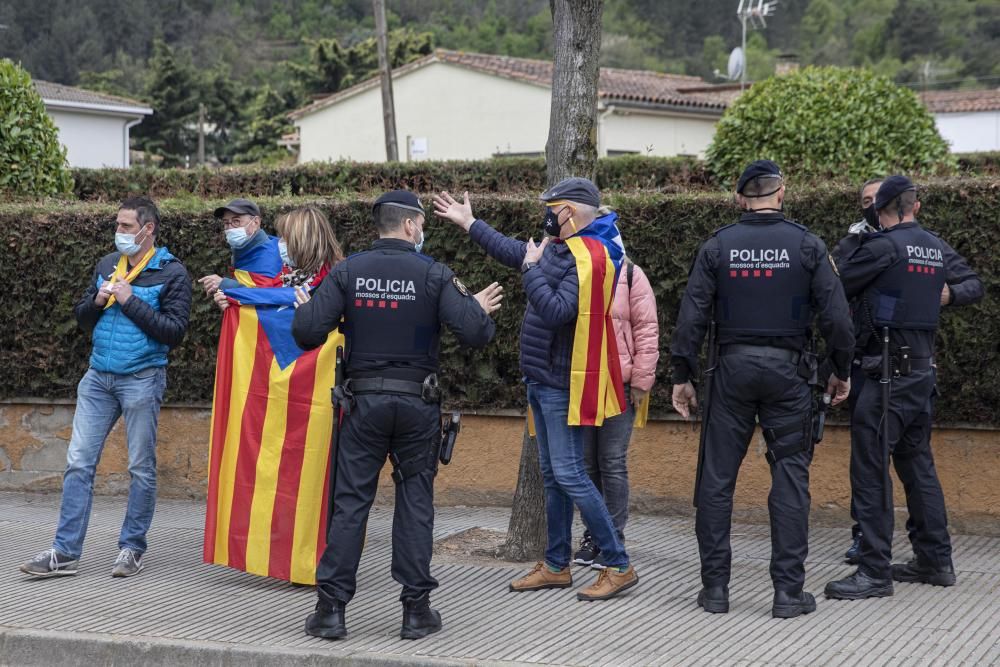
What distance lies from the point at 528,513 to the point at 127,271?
2622 millimetres

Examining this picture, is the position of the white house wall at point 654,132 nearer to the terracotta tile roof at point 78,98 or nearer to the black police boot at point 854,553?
the terracotta tile roof at point 78,98

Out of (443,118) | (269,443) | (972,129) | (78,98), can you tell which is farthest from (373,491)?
(972,129)

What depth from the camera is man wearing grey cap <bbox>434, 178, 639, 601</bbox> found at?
590 cm

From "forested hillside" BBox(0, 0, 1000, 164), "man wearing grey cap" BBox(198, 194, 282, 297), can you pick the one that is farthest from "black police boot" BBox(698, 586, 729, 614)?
"forested hillside" BBox(0, 0, 1000, 164)

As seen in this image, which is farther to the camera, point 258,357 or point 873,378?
point 258,357

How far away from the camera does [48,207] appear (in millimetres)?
9086

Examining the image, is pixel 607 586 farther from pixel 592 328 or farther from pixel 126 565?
pixel 126 565

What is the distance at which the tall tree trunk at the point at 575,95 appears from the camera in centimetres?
693

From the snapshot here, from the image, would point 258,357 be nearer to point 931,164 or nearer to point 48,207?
point 48,207

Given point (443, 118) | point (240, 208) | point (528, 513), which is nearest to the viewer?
point (240, 208)

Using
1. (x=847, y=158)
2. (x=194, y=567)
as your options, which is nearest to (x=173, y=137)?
(x=847, y=158)

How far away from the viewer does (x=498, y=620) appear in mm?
5863

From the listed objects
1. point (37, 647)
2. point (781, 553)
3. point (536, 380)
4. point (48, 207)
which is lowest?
point (37, 647)

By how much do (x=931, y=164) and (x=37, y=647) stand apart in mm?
9694
